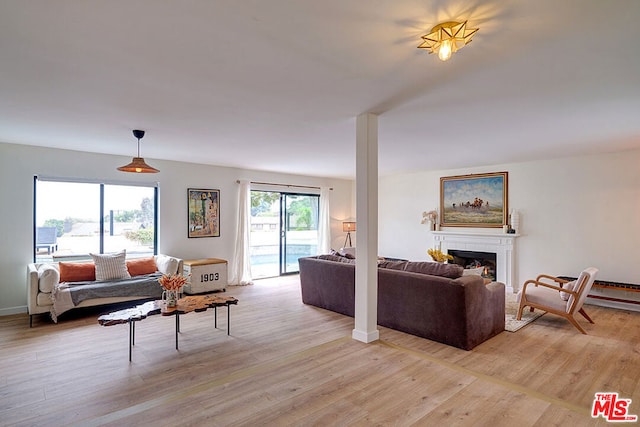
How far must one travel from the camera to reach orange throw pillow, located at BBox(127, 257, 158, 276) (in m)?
5.45

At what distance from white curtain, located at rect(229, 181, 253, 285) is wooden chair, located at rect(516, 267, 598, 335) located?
16.0ft

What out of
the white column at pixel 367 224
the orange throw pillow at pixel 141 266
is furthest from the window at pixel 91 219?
the white column at pixel 367 224

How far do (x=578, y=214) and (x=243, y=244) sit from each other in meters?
6.05

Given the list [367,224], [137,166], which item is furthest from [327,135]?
[137,166]

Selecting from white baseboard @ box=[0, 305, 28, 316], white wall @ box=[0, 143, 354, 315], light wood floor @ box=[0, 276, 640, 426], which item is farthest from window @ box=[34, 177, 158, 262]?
light wood floor @ box=[0, 276, 640, 426]

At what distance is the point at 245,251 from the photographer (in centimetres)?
704

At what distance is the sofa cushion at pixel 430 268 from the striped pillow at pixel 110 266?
391cm

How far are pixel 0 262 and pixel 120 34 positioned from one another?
4.67 meters

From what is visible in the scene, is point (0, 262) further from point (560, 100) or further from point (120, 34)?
point (560, 100)

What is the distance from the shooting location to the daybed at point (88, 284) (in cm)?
432

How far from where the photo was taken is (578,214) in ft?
18.1

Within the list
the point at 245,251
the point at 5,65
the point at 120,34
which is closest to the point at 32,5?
the point at 120,34

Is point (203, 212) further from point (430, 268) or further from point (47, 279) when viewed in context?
point (430, 268)

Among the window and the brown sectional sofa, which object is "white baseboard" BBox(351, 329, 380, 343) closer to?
the brown sectional sofa
